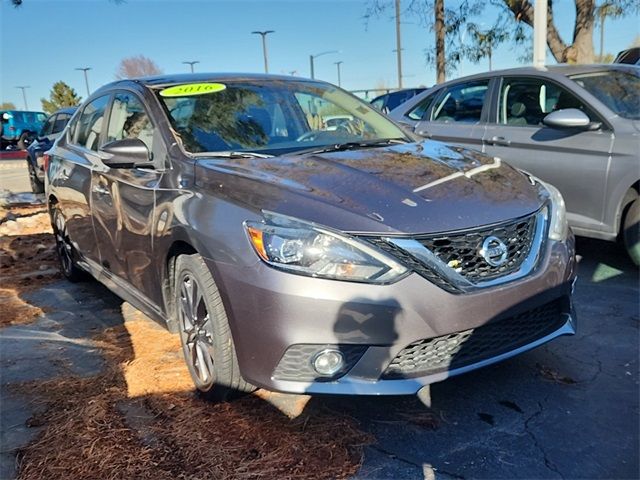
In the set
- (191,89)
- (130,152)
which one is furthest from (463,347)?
(191,89)

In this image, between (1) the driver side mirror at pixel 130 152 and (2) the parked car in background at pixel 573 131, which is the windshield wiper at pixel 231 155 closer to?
(1) the driver side mirror at pixel 130 152

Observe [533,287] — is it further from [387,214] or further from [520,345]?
[387,214]

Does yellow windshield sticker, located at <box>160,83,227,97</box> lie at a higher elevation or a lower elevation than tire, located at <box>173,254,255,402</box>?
higher

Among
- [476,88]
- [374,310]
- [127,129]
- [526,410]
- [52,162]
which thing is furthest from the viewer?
[476,88]

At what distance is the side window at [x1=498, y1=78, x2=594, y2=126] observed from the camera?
Answer: 16.2ft

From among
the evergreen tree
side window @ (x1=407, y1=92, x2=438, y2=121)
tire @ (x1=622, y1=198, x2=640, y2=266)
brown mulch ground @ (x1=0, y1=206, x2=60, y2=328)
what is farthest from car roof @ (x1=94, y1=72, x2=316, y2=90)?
the evergreen tree

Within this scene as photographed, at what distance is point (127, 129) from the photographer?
3791 millimetres

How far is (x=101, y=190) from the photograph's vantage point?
386 cm

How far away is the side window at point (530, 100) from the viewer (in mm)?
4949

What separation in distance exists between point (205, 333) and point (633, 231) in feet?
11.0

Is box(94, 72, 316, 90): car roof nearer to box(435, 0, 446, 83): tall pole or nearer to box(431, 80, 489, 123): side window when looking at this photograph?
box(431, 80, 489, 123): side window

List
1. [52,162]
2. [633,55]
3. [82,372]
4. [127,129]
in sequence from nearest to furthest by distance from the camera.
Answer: [82,372] < [127,129] < [52,162] < [633,55]

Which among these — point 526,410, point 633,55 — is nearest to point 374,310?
point 526,410

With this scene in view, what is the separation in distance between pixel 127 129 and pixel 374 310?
2327 mm
